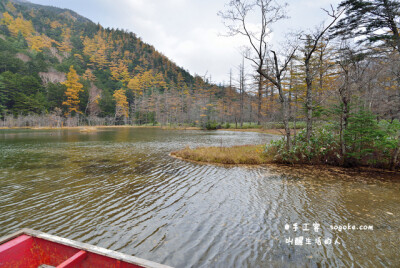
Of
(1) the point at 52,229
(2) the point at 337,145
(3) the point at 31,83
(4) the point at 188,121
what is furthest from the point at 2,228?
(3) the point at 31,83

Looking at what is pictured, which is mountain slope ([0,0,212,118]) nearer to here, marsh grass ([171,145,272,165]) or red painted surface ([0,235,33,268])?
marsh grass ([171,145,272,165])

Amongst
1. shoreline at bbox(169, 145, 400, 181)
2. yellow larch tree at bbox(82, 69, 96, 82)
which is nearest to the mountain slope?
yellow larch tree at bbox(82, 69, 96, 82)

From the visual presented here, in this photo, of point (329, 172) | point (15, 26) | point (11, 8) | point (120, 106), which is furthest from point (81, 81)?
point (11, 8)

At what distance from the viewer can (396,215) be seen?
484 cm

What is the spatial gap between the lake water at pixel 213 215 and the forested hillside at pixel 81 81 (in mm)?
43365

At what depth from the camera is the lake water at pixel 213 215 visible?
3.43 meters

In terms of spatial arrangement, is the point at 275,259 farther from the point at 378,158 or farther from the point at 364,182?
the point at 378,158

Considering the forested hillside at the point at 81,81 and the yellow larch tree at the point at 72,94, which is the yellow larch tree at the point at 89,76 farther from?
the yellow larch tree at the point at 72,94

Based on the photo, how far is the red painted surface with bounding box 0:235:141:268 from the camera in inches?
87.8

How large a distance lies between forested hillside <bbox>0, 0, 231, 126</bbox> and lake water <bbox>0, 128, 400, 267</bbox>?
142ft

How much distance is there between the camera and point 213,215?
194 inches

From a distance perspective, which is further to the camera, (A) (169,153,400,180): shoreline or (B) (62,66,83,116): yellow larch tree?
(B) (62,66,83,116): yellow larch tree

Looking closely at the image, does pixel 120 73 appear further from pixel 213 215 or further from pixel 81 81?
pixel 213 215

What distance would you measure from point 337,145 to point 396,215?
606 centimetres
